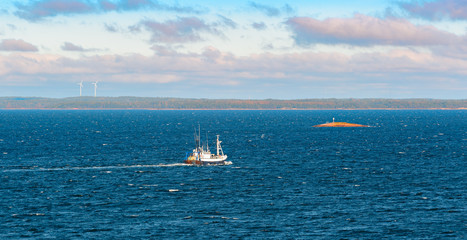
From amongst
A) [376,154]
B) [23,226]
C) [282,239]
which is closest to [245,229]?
[282,239]

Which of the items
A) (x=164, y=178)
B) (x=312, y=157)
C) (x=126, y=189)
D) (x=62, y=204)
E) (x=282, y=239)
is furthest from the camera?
(x=312, y=157)

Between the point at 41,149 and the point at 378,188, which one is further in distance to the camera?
the point at 41,149

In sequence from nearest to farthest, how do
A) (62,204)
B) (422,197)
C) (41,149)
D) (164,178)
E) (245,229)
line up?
(245,229) < (62,204) < (422,197) < (164,178) < (41,149)

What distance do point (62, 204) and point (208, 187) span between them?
26.2 m

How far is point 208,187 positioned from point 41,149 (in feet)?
286

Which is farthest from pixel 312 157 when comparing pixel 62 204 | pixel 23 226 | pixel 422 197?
pixel 23 226

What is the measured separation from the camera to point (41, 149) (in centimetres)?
16625

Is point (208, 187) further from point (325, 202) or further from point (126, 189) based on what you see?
point (325, 202)

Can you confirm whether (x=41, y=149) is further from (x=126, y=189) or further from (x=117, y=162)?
(x=126, y=189)

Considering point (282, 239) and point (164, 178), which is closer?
point (282, 239)

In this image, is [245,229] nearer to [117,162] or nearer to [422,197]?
[422,197]

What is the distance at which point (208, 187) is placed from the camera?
97.7m

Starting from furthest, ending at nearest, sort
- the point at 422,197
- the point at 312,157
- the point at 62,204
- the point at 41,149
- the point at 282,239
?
the point at 41,149 < the point at 312,157 < the point at 422,197 < the point at 62,204 < the point at 282,239

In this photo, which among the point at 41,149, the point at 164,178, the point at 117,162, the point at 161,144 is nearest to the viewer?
the point at 164,178
